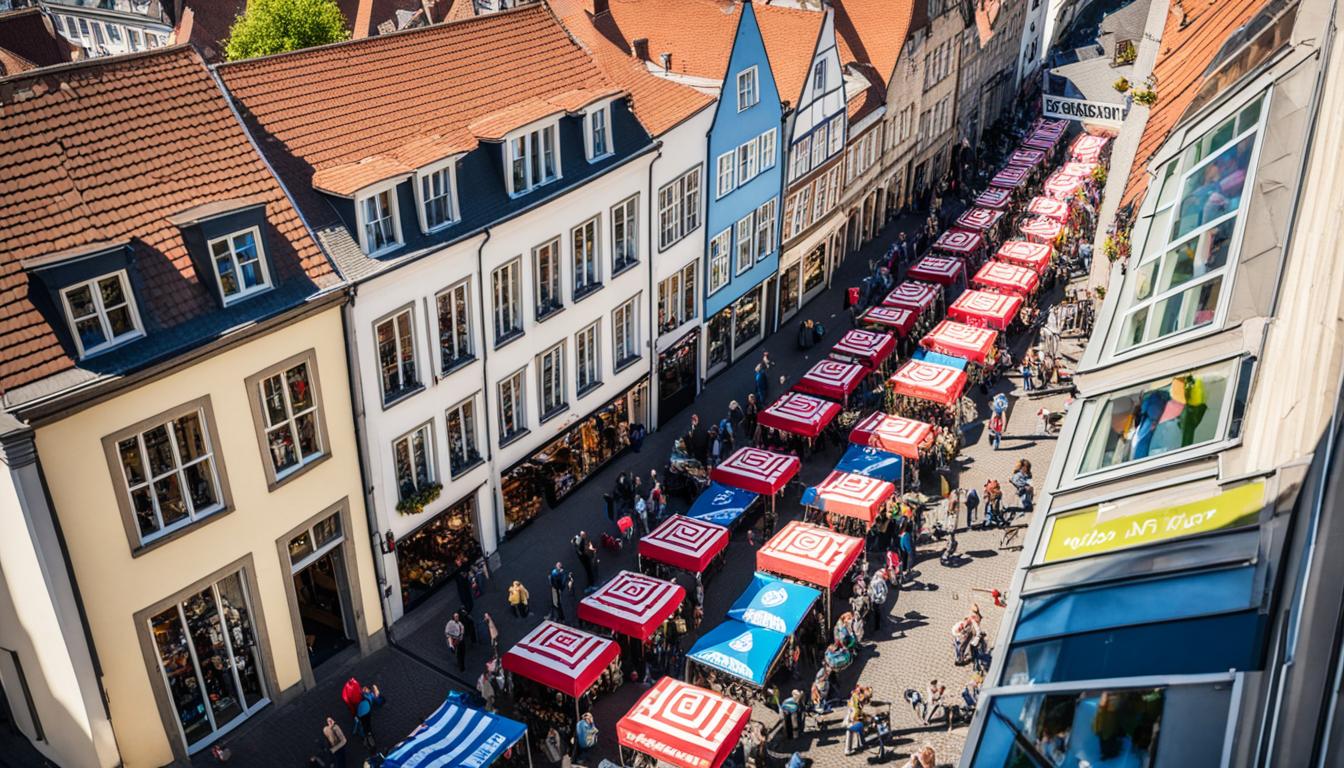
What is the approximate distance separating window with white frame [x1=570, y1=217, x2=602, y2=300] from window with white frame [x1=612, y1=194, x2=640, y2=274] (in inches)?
A: 39.1

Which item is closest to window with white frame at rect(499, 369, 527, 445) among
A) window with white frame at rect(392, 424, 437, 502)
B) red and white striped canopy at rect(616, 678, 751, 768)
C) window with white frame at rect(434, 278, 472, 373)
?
window with white frame at rect(434, 278, 472, 373)

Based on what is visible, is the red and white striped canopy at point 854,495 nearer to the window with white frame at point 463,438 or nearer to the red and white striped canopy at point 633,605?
the red and white striped canopy at point 633,605

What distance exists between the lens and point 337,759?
85.7ft

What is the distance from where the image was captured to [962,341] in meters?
40.9

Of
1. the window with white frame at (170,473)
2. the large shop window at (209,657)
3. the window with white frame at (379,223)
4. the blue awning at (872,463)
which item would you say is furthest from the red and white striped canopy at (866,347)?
the window with white frame at (170,473)

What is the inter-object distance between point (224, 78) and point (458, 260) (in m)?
7.02

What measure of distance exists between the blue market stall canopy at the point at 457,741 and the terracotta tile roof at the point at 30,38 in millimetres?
50354

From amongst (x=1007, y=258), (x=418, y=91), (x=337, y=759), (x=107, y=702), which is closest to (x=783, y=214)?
(x=1007, y=258)

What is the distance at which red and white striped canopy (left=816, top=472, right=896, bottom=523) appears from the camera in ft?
106

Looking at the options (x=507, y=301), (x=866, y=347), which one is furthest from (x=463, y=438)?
(x=866, y=347)

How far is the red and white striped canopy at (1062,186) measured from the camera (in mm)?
55438

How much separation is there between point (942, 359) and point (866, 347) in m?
2.97

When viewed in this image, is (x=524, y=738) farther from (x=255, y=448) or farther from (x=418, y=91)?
(x=418, y=91)

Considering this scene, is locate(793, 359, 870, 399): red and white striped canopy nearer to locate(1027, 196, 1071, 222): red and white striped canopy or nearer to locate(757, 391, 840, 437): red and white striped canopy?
locate(757, 391, 840, 437): red and white striped canopy
